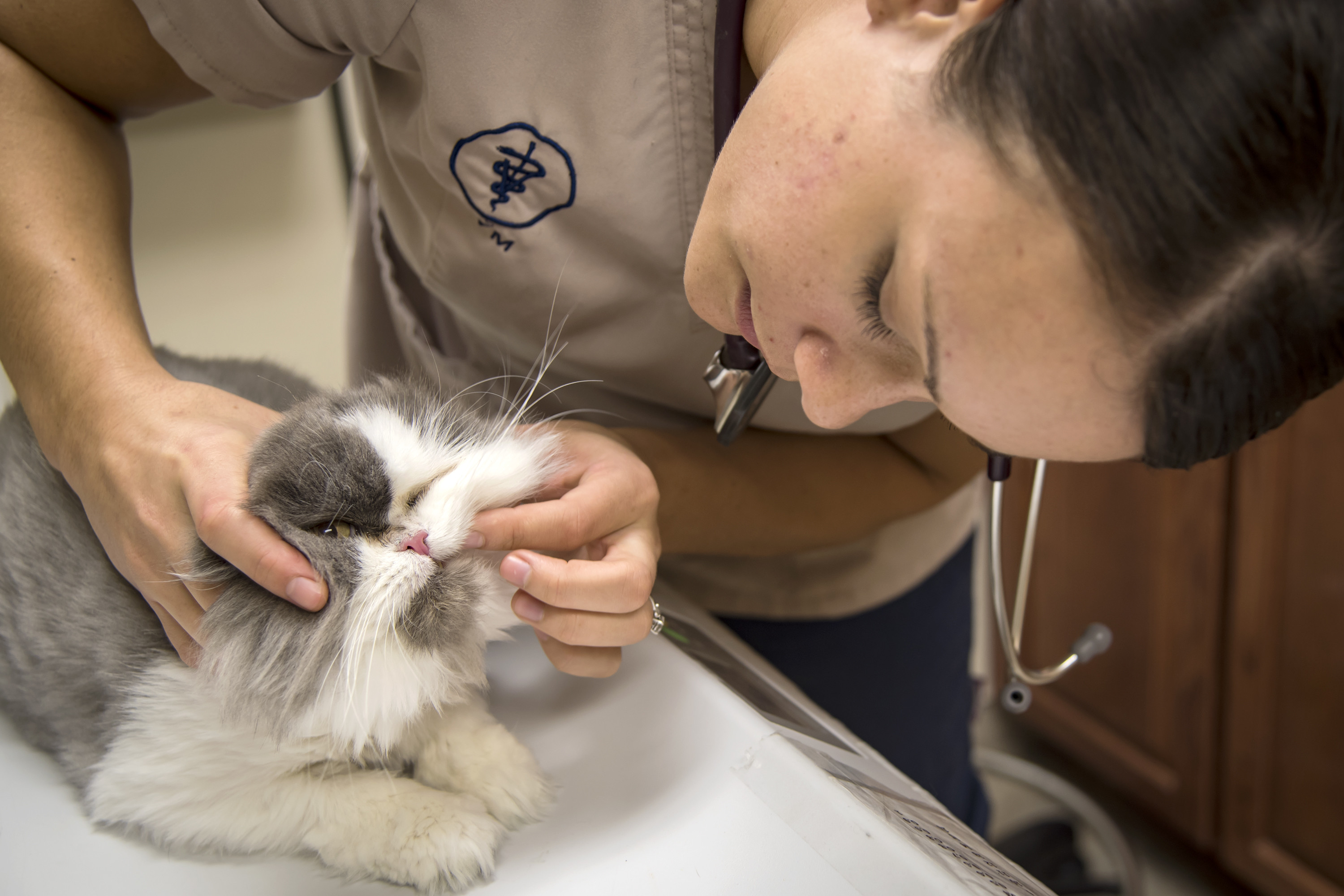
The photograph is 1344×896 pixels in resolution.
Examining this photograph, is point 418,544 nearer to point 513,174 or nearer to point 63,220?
point 513,174

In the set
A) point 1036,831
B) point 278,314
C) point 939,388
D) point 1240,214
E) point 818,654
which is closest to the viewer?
point 1240,214

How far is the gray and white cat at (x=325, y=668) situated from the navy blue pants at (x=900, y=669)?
0.46 meters

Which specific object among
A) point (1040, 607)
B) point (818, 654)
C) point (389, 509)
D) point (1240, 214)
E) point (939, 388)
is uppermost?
point (1240, 214)

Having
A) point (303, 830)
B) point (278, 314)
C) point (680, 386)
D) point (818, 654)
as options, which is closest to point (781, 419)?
point (680, 386)

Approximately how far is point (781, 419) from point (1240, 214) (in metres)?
0.51

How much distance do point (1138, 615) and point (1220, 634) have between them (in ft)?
0.47

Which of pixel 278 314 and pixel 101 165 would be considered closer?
pixel 101 165

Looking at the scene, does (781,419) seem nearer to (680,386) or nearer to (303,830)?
(680,386)

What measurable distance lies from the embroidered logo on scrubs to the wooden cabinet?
120 centimetres

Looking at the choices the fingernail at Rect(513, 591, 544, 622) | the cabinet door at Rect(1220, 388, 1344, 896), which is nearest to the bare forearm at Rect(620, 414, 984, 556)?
the fingernail at Rect(513, 591, 544, 622)

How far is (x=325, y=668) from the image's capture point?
50 centimetres

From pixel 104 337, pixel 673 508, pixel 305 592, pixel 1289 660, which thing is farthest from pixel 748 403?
pixel 1289 660

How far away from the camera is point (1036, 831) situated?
1.61m

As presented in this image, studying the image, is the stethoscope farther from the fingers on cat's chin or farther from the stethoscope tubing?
the fingers on cat's chin
